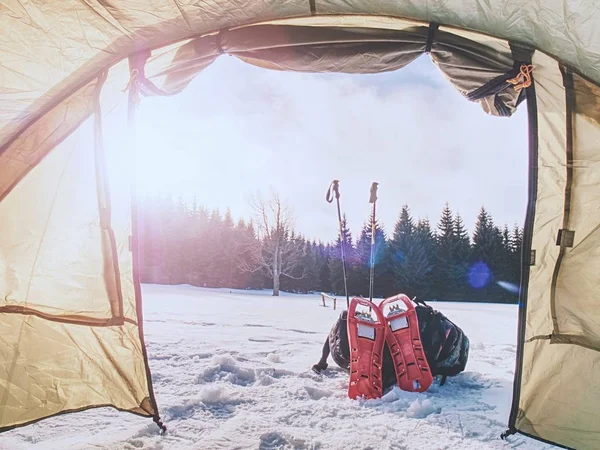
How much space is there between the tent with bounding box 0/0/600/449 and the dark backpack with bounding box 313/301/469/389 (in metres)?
0.96

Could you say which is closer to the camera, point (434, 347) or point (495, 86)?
point (495, 86)

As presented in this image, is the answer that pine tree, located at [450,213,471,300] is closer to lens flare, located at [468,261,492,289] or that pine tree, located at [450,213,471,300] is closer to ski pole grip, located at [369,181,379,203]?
lens flare, located at [468,261,492,289]

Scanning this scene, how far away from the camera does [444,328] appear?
3154 mm

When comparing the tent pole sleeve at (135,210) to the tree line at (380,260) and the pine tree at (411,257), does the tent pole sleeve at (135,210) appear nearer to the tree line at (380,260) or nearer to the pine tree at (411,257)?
the tree line at (380,260)

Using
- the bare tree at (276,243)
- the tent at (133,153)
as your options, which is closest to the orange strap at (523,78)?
the tent at (133,153)

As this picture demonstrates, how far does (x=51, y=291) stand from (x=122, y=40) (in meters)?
1.61

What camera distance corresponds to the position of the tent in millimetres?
2018

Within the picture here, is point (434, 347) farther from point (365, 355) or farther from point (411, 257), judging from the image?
point (411, 257)

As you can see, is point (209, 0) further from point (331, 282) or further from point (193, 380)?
point (331, 282)

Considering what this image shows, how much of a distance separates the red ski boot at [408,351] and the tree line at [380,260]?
72.4 feet

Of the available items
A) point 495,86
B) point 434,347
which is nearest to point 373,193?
point 434,347

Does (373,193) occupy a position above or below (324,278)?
above

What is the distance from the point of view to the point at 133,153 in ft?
8.25

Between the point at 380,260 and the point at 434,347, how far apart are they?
25.6 m
